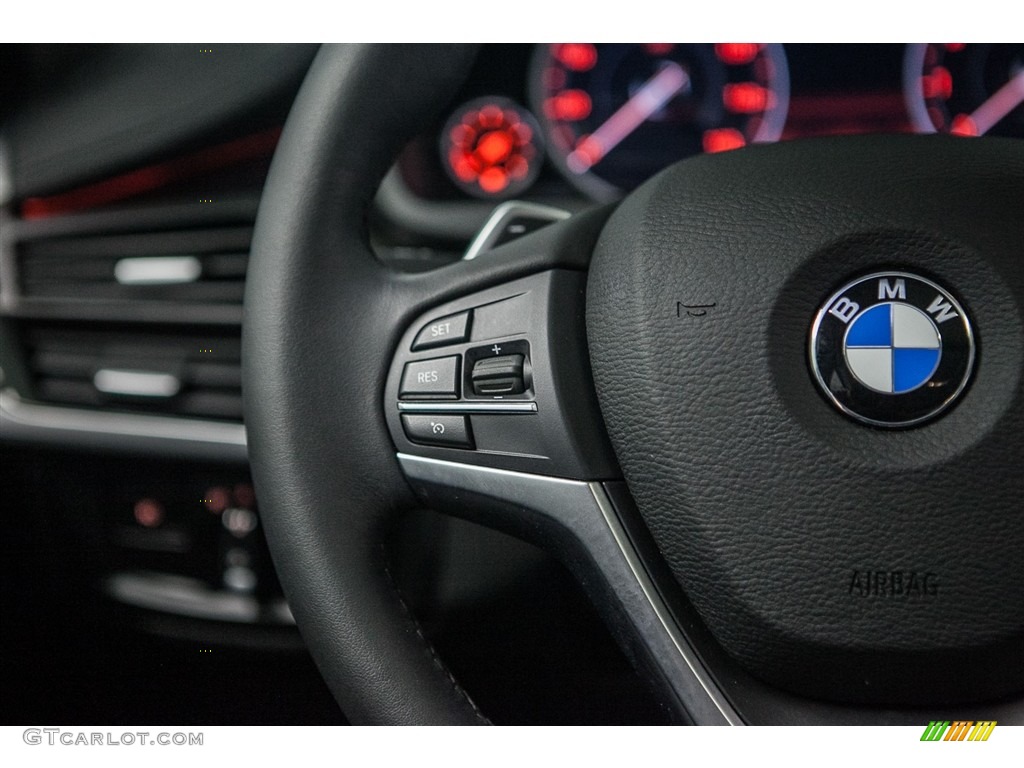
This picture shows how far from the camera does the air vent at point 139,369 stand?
89cm

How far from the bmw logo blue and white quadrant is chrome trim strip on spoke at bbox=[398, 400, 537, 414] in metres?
0.17

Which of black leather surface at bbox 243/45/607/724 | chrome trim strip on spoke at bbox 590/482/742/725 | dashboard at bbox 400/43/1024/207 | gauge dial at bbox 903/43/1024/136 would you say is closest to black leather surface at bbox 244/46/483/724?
black leather surface at bbox 243/45/607/724

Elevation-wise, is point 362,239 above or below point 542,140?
below

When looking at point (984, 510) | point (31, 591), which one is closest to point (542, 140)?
point (31, 591)

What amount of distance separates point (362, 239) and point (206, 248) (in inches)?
14.4

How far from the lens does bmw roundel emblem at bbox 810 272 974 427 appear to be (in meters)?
0.49

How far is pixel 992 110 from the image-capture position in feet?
4.17

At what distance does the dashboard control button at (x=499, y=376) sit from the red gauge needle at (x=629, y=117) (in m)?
0.79

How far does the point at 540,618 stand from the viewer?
0.76 metres

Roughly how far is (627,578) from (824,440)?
126 millimetres

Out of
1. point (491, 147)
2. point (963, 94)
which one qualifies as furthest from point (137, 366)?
point (963, 94)

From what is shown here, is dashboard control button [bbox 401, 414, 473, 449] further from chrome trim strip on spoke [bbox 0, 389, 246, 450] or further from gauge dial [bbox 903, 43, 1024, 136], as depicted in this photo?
gauge dial [bbox 903, 43, 1024, 136]

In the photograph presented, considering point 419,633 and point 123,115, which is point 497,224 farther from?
point 123,115
